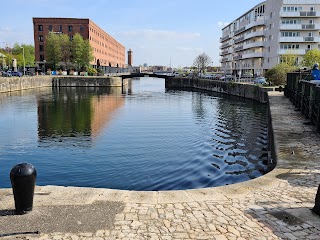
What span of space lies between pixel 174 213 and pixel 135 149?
13.4 m

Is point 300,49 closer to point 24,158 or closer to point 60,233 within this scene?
point 24,158

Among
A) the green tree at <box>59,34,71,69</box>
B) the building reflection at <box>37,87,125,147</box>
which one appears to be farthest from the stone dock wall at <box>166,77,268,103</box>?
the green tree at <box>59,34,71,69</box>

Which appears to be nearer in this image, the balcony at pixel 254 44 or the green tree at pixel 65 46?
the balcony at pixel 254 44

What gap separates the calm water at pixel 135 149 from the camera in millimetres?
15688

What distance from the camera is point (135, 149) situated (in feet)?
69.3

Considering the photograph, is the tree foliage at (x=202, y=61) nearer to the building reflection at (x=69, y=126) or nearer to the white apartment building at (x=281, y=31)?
the white apartment building at (x=281, y=31)

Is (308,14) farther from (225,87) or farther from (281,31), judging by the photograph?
(225,87)

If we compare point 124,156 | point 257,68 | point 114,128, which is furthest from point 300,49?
point 124,156

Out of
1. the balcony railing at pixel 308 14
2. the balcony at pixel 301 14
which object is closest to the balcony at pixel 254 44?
the balcony at pixel 301 14

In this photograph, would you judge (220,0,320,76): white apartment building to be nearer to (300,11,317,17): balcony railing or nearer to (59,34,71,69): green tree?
(300,11,317,17): balcony railing

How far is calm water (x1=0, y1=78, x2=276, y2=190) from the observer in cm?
1569

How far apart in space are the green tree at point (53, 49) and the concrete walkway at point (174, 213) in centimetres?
→ 9218

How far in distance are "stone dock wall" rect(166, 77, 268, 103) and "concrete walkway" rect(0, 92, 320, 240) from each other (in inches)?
1547

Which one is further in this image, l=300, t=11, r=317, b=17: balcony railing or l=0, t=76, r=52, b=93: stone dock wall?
l=300, t=11, r=317, b=17: balcony railing
